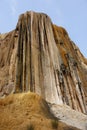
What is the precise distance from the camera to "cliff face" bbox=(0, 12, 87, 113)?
2648cm

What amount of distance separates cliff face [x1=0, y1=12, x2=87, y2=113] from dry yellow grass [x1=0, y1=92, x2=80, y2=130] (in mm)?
5334

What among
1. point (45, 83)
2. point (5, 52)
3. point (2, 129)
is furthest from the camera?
point (5, 52)

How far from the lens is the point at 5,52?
110 feet

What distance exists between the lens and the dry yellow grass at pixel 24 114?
53.6 feet

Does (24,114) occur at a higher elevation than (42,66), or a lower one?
lower

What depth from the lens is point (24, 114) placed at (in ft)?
58.7

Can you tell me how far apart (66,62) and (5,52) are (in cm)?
635

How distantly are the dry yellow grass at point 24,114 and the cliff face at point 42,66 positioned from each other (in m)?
5.33

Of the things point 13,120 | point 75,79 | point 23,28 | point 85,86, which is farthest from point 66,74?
point 13,120

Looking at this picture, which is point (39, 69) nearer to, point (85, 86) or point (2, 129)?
point (85, 86)

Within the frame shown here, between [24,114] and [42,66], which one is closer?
[24,114]

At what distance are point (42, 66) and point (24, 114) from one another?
10.2m

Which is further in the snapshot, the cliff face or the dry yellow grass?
the cliff face

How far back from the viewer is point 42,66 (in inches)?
1093
